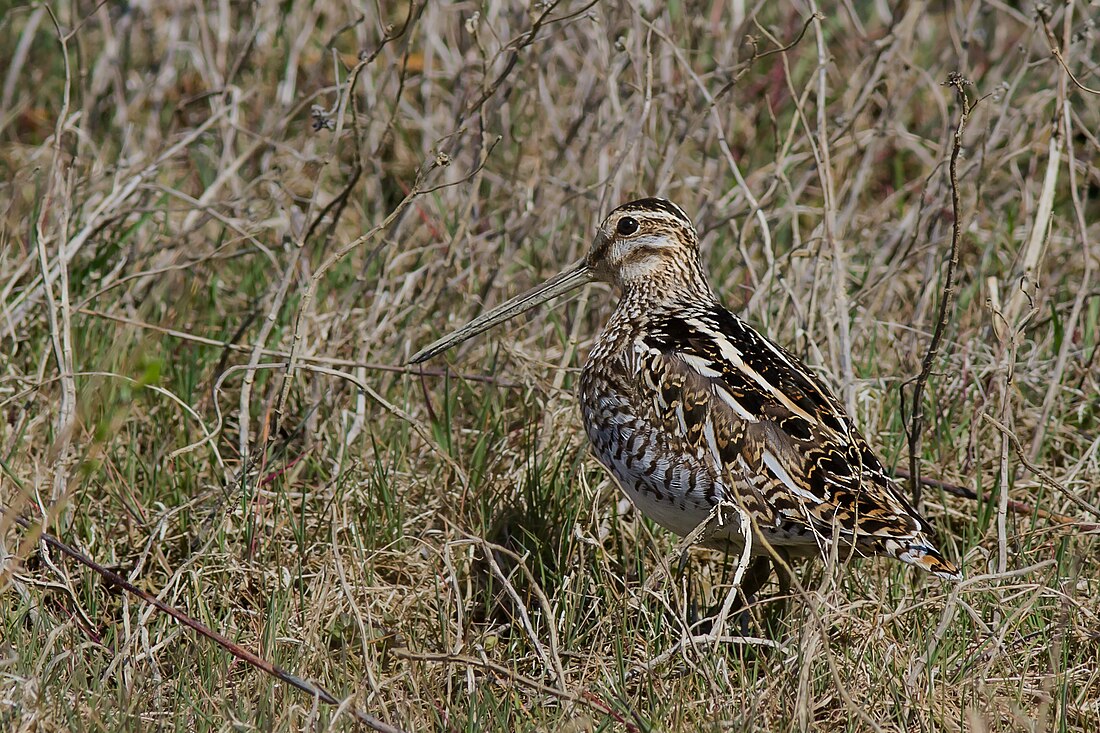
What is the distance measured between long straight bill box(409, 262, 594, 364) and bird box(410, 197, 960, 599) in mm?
380

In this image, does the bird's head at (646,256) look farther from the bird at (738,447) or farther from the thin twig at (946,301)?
the thin twig at (946,301)

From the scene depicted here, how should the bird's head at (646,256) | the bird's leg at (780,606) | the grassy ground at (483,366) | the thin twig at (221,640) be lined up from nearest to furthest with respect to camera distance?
the thin twig at (221,640) → the grassy ground at (483,366) → the bird's leg at (780,606) → the bird's head at (646,256)

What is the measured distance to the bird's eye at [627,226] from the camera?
4.27m

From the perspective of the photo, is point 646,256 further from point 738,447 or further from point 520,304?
point 738,447

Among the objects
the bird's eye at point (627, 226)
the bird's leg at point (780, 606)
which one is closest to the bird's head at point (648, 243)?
the bird's eye at point (627, 226)

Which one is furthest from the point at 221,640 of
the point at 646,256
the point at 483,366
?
the point at 483,366

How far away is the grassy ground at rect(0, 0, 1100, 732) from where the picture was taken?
3359 mm

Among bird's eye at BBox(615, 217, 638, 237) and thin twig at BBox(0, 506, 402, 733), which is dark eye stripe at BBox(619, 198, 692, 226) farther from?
thin twig at BBox(0, 506, 402, 733)

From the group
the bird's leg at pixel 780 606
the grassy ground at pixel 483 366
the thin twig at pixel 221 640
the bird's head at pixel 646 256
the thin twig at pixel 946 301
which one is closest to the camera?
the thin twig at pixel 221 640

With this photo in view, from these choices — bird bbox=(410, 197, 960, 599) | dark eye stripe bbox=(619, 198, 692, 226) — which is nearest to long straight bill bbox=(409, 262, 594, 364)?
dark eye stripe bbox=(619, 198, 692, 226)

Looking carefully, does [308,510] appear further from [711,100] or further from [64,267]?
[711,100]

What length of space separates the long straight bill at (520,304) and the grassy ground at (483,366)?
0.43 ft

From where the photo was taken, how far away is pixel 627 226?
4.29m

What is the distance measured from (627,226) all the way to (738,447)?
3.27 ft
